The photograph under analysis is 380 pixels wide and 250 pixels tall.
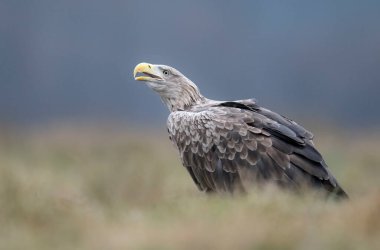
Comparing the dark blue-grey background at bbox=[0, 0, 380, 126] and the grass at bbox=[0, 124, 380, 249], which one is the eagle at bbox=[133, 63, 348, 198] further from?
the dark blue-grey background at bbox=[0, 0, 380, 126]

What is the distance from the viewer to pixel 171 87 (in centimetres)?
1116

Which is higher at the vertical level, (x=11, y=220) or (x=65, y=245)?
(x=11, y=220)

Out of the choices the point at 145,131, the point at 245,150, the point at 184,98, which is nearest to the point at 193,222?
the point at 245,150

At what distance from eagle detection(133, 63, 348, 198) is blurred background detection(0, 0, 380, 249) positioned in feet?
1.66

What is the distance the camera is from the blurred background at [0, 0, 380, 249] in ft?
23.2

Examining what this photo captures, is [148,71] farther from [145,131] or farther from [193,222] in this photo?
[145,131]

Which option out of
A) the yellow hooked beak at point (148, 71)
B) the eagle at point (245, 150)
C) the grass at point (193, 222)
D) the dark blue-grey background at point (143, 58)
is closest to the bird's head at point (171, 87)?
the yellow hooked beak at point (148, 71)

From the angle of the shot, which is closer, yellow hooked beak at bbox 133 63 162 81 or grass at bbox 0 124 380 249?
grass at bbox 0 124 380 249

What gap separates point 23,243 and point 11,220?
791 mm

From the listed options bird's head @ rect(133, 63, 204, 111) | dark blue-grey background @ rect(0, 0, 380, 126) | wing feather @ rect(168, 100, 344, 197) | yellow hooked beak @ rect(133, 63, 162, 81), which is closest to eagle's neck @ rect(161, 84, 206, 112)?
bird's head @ rect(133, 63, 204, 111)

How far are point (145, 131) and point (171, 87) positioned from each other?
1461 cm

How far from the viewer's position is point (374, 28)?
59.1m

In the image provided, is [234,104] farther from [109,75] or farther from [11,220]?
[109,75]

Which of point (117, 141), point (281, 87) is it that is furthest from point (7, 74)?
point (117, 141)
